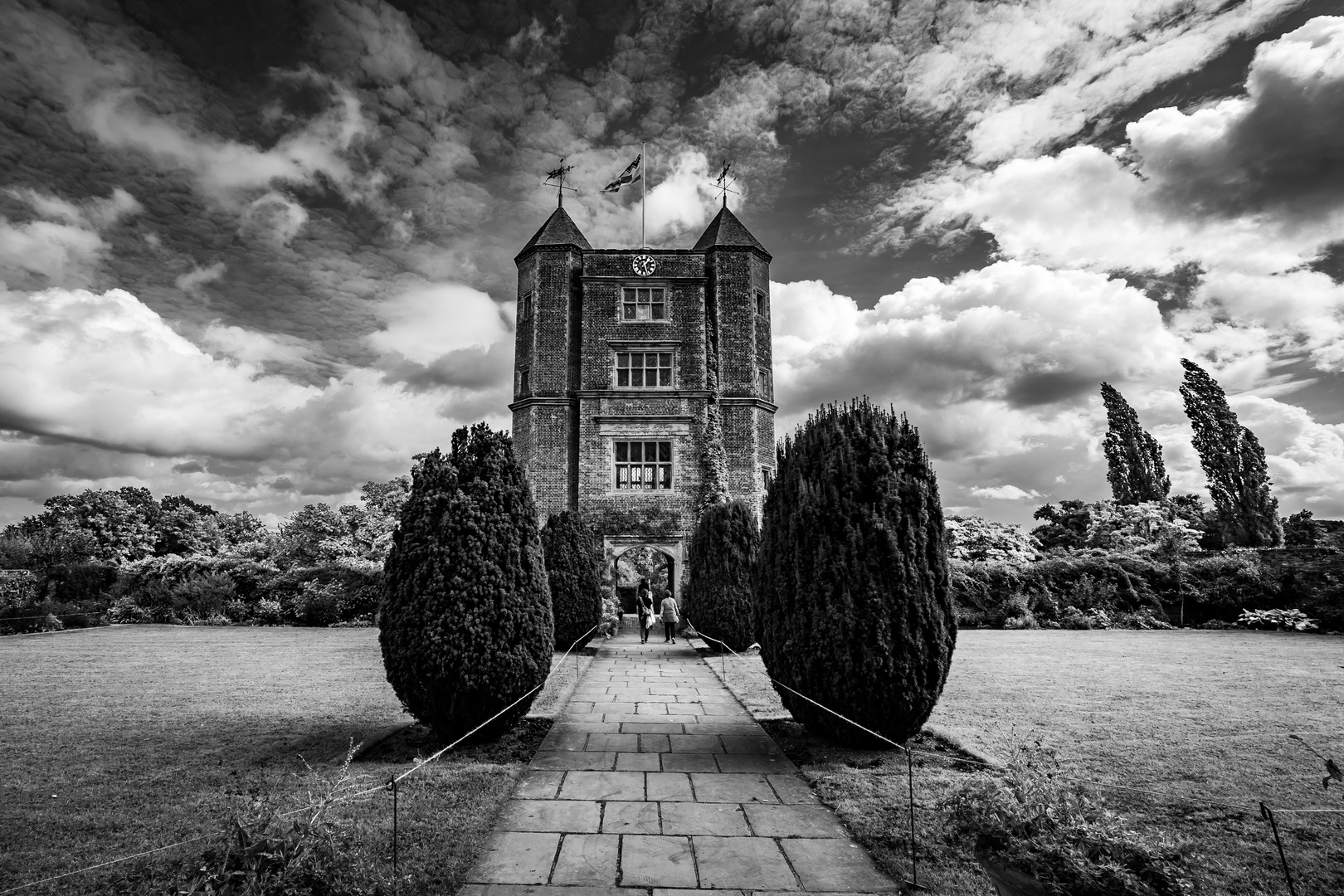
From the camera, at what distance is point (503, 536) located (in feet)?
22.2

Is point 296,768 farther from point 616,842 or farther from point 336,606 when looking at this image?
point 336,606

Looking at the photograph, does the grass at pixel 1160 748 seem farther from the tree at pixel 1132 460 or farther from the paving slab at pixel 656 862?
the tree at pixel 1132 460

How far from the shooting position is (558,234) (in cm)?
2544

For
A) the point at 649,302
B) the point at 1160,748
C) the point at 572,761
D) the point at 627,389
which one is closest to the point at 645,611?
the point at 627,389

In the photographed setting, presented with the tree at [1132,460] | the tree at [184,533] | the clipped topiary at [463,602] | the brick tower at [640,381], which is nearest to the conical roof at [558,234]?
the brick tower at [640,381]

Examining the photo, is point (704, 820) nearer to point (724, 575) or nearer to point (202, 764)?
point (202, 764)

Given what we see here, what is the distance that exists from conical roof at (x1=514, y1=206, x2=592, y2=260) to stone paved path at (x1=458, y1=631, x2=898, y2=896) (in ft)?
67.5

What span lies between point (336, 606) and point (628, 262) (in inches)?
607

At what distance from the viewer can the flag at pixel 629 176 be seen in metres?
26.2

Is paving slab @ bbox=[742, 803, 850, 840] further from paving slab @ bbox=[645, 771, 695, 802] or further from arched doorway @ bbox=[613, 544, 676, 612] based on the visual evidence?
arched doorway @ bbox=[613, 544, 676, 612]

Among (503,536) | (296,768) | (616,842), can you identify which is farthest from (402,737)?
(616,842)

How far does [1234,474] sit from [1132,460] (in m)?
10.0

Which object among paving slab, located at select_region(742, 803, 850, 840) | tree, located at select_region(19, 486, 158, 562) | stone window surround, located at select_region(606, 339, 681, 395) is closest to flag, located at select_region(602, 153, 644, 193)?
stone window surround, located at select_region(606, 339, 681, 395)

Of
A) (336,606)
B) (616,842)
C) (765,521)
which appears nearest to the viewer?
(616,842)
